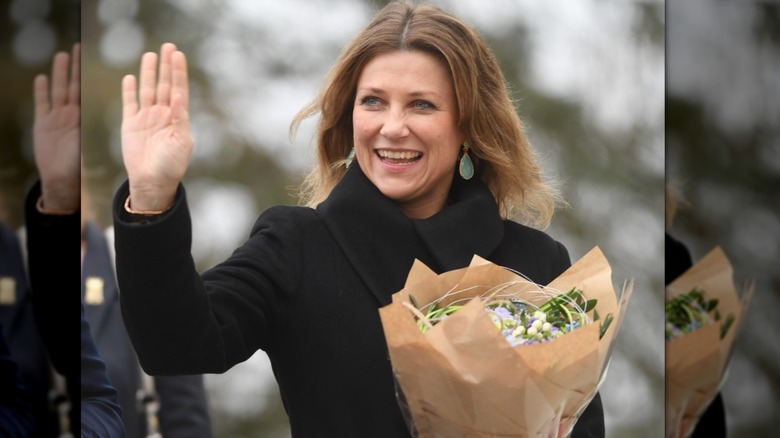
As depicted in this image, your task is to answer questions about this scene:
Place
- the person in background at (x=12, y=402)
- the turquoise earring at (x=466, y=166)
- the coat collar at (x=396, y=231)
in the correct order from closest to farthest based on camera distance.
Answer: the person in background at (x=12, y=402) < the coat collar at (x=396, y=231) < the turquoise earring at (x=466, y=166)

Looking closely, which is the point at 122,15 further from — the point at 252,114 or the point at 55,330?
the point at 55,330

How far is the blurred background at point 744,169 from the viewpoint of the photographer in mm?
3625

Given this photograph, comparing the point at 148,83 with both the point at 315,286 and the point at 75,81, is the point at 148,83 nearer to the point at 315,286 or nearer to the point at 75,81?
the point at 75,81

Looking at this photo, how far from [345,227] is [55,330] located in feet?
2.62

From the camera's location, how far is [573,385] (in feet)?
7.51

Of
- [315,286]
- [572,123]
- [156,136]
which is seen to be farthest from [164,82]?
[572,123]

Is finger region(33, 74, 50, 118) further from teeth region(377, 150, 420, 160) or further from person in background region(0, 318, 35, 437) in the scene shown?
teeth region(377, 150, 420, 160)

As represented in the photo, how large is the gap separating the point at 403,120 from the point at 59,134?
904 mm

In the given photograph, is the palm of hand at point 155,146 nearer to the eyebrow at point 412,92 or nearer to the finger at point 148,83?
the finger at point 148,83

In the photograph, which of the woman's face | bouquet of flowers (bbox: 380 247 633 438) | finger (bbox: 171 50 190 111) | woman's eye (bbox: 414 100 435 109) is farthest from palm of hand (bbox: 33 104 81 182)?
bouquet of flowers (bbox: 380 247 633 438)

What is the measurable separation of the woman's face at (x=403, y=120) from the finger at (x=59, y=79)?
2.50 ft

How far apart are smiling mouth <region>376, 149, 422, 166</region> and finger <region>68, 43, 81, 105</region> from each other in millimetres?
801

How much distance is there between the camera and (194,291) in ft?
8.00

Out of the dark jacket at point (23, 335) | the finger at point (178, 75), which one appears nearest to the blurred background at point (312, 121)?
the dark jacket at point (23, 335)
